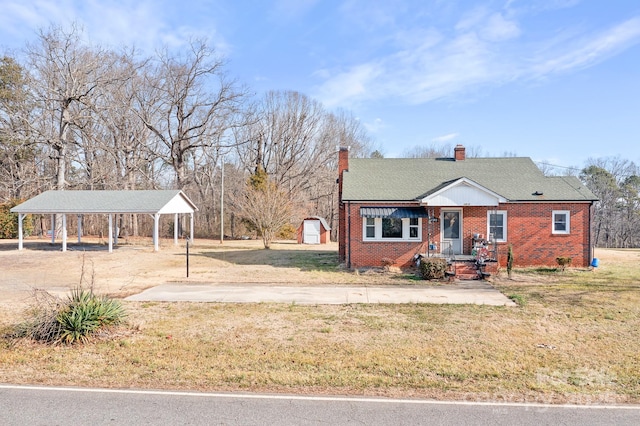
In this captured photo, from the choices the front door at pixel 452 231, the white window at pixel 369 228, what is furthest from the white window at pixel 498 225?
the white window at pixel 369 228

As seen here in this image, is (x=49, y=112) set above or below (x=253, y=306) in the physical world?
above

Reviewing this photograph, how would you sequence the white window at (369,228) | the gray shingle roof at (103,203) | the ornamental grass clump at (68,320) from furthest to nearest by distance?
the gray shingle roof at (103,203) < the white window at (369,228) < the ornamental grass clump at (68,320)

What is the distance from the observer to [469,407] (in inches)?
210

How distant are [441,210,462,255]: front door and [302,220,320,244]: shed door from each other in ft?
61.6

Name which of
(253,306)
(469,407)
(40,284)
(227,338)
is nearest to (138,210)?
(40,284)

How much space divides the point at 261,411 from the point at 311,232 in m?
31.0

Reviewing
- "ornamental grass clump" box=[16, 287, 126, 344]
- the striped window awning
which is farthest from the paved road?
the striped window awning

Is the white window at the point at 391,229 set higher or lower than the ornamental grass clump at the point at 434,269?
higher

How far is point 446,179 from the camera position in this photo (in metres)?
20.0

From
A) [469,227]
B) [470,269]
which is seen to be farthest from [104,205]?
[470,269]

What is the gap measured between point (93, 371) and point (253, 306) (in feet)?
16.2

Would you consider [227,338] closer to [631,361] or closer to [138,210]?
[631,361]

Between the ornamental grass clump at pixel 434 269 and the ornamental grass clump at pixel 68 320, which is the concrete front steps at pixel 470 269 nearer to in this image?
the ornamental grass clump at pixel 434 269

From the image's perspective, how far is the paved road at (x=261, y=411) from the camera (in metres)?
4.92
